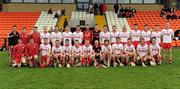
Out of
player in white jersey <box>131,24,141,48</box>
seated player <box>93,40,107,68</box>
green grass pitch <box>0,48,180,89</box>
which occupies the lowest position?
green grass pitch <box>0,48,180,89</box>

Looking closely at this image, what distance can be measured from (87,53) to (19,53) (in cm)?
264

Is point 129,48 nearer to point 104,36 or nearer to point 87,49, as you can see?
point 104,36

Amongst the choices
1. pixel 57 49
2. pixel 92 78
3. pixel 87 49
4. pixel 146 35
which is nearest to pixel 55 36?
pixel 57 49

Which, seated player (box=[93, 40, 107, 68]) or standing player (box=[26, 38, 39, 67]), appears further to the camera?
seated player (box=[93, 40, 107, 68])

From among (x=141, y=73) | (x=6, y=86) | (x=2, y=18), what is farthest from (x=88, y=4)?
(x=6, y=86)

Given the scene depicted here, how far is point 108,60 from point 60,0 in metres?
24.5

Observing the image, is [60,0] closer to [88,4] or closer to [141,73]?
[88,4]

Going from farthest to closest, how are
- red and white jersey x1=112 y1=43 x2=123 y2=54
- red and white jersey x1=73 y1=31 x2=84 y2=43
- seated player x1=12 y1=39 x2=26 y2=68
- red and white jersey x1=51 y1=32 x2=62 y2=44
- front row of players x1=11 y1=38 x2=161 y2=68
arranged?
red and white jersey x1=73 y1=31 x2=84 y2=43
red and white jersey x1=51 y1=32 x2=62 y2=44
red and white jersey x1=112 y1=43 x2=123 y2=54
front row of players x1=11 y1=38 x2=161 y2=68
seated player x1=12 y1=39 x2=26 y2=68

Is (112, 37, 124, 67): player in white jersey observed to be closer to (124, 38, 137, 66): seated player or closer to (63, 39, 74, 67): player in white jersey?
(124, 38, 137, 66): seated player

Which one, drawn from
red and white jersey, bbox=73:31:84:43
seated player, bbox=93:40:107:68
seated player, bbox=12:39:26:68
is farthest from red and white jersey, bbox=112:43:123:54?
seated player, bbox=12:39:26:68

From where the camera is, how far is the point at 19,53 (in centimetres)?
1789

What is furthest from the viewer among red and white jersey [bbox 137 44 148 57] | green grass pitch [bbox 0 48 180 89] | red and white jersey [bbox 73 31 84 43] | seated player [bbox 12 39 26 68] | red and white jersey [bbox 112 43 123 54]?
red and white jersey [bbox 73 31 84 43]

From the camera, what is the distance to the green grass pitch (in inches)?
519

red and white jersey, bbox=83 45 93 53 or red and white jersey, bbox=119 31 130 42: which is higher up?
red and white jersey, bbox=119 31 130 42
